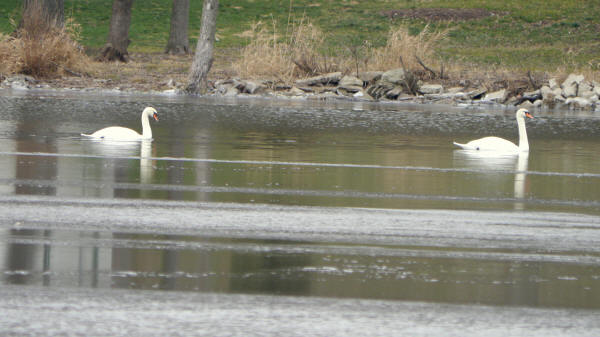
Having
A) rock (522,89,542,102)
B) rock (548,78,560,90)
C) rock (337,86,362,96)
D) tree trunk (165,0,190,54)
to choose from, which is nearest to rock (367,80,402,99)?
rock (337,86,362,96)

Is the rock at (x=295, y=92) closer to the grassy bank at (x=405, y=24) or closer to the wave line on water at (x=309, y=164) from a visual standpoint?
Result: the grassy bank at (x=405, y=24)

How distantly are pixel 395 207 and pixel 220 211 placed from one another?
5.46 feet

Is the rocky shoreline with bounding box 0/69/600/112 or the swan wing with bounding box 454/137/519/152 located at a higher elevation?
the rocky shoreline with bounding box 0/69/600/112

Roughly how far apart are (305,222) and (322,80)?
2363 cm

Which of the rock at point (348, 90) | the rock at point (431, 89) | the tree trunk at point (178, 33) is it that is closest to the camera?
the rock at point (431, 89)

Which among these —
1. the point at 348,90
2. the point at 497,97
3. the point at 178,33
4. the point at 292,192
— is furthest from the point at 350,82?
the point at 292,192

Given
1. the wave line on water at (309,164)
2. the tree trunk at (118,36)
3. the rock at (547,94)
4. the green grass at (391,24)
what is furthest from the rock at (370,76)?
the wave line on water at (309,164)

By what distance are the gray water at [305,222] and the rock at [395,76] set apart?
A: 14147mm

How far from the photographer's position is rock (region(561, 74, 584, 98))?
97.9 ft

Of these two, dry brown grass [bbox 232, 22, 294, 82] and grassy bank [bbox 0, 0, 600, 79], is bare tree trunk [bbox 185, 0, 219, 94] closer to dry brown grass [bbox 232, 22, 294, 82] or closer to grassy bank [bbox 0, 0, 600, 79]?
dry brown grass [bbox 232, 22, 294, 82]

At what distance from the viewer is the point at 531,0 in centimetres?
6681

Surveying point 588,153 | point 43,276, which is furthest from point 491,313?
point 588,153

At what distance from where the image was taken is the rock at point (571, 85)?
Answer: 29828mm

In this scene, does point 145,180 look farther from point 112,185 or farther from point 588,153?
point 588,153
